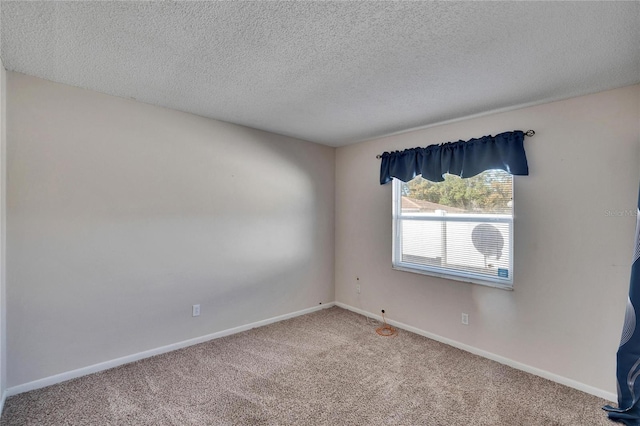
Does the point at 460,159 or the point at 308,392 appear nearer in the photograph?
the point at 308,392

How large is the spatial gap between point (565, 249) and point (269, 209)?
2899 millimetres

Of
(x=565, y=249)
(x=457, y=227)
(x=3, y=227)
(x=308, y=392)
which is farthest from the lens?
(x=457, y=227)

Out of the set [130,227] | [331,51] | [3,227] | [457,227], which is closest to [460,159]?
[457,227]

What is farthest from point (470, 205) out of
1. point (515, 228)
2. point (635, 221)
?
point (635, 221)

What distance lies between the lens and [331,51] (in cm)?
183

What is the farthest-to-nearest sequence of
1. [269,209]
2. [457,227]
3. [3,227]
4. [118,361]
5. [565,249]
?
1. [269,209]
2. [457,227]
3. [118,361]
4. [565,249]
5. [3,227]

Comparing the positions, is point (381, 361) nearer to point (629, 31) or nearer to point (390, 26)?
point (390, 26)

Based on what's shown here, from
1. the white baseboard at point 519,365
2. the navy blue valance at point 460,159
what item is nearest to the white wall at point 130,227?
the navy blue valance at point 460,159

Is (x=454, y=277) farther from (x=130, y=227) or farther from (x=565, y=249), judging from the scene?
(x=130, y=227)

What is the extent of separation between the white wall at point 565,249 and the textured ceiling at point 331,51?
9.6 inches

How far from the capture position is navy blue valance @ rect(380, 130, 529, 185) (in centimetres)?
266

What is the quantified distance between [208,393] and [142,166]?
6.53 feet

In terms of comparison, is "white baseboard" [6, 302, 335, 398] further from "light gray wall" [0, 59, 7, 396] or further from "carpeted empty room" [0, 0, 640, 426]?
"light gray wall" [0, 59, 7, 396]

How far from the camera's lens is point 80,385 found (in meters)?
2.30
